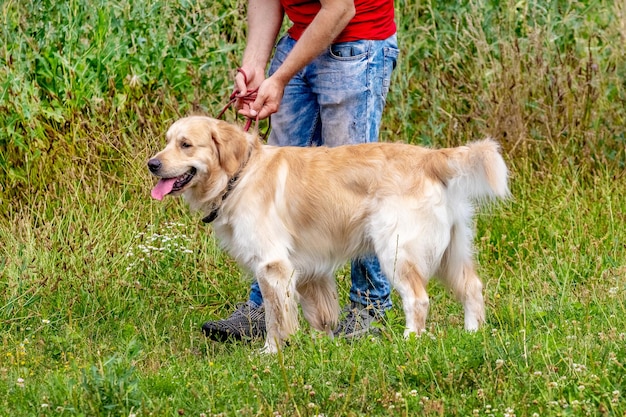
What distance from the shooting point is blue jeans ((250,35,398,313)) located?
4.97m

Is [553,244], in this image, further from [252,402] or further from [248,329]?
[252,402]

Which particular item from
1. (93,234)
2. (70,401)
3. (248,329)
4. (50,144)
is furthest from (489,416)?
(50,144)

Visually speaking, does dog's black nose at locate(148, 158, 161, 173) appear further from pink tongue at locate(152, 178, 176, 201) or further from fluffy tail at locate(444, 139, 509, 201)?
fluffy tail at locate(444, 139, 509, 201)

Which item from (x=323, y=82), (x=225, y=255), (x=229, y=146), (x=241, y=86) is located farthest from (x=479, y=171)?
(x=225, y=255)

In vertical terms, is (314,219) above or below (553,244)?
above

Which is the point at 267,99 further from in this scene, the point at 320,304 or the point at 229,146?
the point at 320,304

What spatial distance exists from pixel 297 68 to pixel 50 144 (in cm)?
227

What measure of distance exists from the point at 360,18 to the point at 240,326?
66.9 inches

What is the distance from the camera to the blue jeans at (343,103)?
16.3 ft

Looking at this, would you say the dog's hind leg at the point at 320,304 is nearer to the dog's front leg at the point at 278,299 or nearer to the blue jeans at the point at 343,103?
the blue jeans at the point at 343,103

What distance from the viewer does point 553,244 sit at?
6.13 meters

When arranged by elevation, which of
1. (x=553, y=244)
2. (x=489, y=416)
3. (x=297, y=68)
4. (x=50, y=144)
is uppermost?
(x=297, y=68)

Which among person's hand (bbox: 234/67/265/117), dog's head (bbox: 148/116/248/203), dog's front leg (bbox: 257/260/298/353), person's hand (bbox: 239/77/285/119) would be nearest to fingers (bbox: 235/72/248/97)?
person's hand (bbox: 234/67/265/117)

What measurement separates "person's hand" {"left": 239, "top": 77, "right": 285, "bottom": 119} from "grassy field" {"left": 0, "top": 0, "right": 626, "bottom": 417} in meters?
1.17
